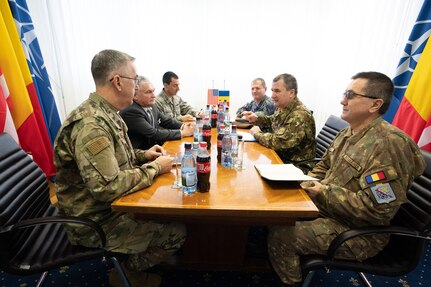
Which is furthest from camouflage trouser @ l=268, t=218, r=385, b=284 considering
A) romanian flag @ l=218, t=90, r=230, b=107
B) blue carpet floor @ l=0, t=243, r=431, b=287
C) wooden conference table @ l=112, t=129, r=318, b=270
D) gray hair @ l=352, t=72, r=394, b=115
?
romanian flag @ l=218, t=90, r=230, b=107

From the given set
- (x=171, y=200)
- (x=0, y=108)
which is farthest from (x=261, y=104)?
(x=0, y=108)

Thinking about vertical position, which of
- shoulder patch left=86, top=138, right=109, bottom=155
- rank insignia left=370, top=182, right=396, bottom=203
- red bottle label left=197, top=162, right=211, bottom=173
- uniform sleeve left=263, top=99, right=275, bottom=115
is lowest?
uniform sleeve left=263, top=99, right=275, bottom=115

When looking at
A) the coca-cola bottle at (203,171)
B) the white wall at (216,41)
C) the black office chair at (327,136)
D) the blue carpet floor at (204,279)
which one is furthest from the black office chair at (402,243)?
the white wall at (216,41)

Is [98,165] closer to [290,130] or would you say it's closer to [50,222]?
[50,222]

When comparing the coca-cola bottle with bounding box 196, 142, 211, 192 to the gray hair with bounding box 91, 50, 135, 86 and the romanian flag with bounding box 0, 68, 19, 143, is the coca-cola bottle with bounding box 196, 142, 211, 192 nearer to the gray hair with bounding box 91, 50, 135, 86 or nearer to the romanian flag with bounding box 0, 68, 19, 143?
the gray hair with bounding box 91, 50, 135, 86

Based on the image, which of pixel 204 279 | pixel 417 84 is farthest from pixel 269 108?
pixel 204 279

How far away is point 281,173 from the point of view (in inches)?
48.3

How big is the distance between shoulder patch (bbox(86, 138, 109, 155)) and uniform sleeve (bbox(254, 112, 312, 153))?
1279 mm

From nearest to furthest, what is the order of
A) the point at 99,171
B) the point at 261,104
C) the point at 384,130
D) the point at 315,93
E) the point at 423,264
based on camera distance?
the point at 99,171
the point at 384,130
the point at 423,264
the point at 261,104
the point at 315,93

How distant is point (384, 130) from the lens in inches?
45.4

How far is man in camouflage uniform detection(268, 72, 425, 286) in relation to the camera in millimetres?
1056

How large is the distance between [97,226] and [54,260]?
27cm

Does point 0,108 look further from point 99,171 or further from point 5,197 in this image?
point 99,171

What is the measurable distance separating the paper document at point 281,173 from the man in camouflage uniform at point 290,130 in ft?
1.85
